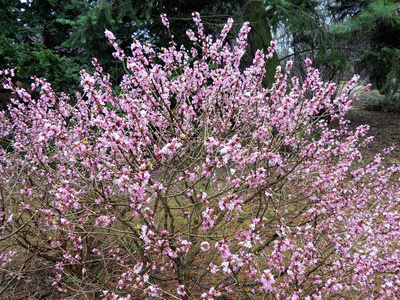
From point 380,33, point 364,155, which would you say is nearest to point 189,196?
point 364,155

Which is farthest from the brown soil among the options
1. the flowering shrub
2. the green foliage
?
the green foliage

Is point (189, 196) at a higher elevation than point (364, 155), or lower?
higher

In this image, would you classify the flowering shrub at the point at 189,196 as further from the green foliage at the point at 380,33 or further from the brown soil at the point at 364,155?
the green foliage at the point at 380,33

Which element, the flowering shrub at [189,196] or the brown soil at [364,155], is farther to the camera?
the brown soil at [364,155]

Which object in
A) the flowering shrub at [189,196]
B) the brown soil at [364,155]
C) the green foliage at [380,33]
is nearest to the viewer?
the flowering shrub at [189,196]

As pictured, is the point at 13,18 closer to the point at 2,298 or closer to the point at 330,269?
the point at 2,298

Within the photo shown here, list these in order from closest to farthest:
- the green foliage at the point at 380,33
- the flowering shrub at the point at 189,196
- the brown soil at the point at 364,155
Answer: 1. the flowering shrub at the point at 189,196
2. the brown soil at the point at 364,155
3. the green foliage at the point at 380,33

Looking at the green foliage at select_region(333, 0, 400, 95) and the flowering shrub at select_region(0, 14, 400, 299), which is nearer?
the flowering shrub at select_region(0, 14, 400, 299)

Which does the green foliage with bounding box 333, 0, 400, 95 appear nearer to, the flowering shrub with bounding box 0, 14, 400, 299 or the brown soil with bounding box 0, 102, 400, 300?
the brown soil with bounding box 0, 102, 400, 300

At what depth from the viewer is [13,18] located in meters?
7.21

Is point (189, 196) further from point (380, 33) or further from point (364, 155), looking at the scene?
point (380, 33)

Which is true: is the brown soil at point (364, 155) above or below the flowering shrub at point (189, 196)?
Answer: below

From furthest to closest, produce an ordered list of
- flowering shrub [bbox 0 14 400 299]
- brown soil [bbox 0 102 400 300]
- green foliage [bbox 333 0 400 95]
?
green foliage [bbox 333 0 400 95], brown soil [bbox 0 102 400 300], flowering shrub [bbox 0 14 400 299]

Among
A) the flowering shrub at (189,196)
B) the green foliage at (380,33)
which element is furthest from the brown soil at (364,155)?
the green foliage at (380,33)
